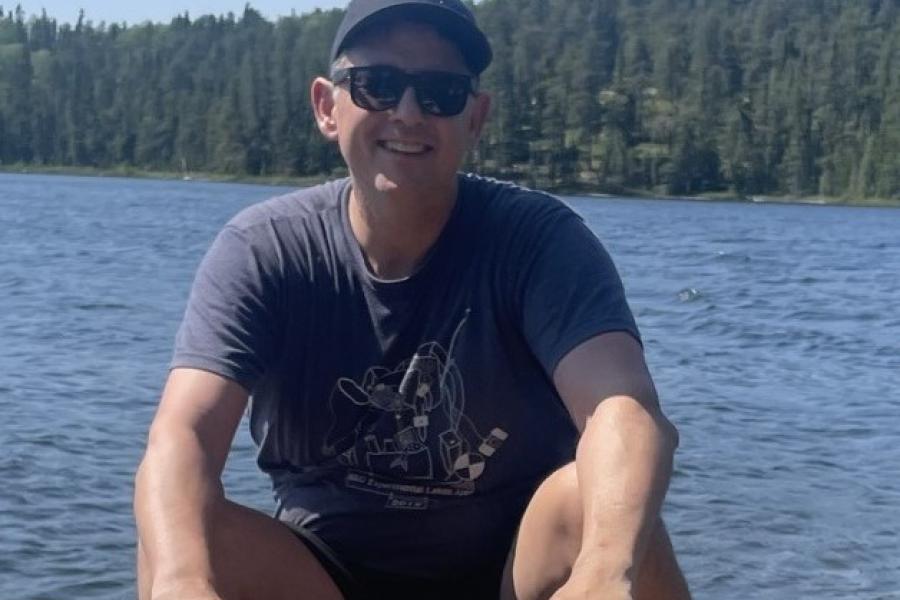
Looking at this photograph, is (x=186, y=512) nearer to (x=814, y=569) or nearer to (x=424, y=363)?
(x=424, y=363)

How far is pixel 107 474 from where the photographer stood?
35.1ft

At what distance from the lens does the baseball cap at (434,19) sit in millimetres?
3490

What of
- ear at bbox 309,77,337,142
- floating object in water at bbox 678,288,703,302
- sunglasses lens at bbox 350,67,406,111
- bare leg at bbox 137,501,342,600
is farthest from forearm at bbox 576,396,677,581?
floating object in water at bbox 678,288,703,302

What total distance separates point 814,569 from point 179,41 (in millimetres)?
158796

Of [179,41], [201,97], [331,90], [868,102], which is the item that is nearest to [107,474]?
[331,90]

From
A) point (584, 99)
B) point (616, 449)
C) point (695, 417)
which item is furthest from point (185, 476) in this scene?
point (584, 99)

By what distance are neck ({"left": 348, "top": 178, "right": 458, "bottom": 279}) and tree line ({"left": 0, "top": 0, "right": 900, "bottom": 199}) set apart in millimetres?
102616

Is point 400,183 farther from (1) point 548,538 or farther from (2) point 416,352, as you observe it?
(1) point 548,538

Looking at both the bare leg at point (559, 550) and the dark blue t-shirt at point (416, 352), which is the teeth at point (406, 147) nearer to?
the dark blue t-shirt at point (416, 352)

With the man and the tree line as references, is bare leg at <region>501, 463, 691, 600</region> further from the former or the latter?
the tree line

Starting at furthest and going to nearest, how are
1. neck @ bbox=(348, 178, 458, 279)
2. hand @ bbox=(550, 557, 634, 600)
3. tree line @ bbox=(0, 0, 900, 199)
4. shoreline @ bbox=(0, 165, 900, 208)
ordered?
tree line @ bbox=(0, 0, 900, 199)
shoreline @ bbox=(0, 165, 900, 208)
neck @ bbox=(348, 178, 458, 279)
hand @ bbox=(550, 557, 634, 600)

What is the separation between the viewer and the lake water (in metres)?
8.77

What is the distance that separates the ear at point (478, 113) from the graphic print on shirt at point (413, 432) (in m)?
0.49

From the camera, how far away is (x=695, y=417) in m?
13.9
